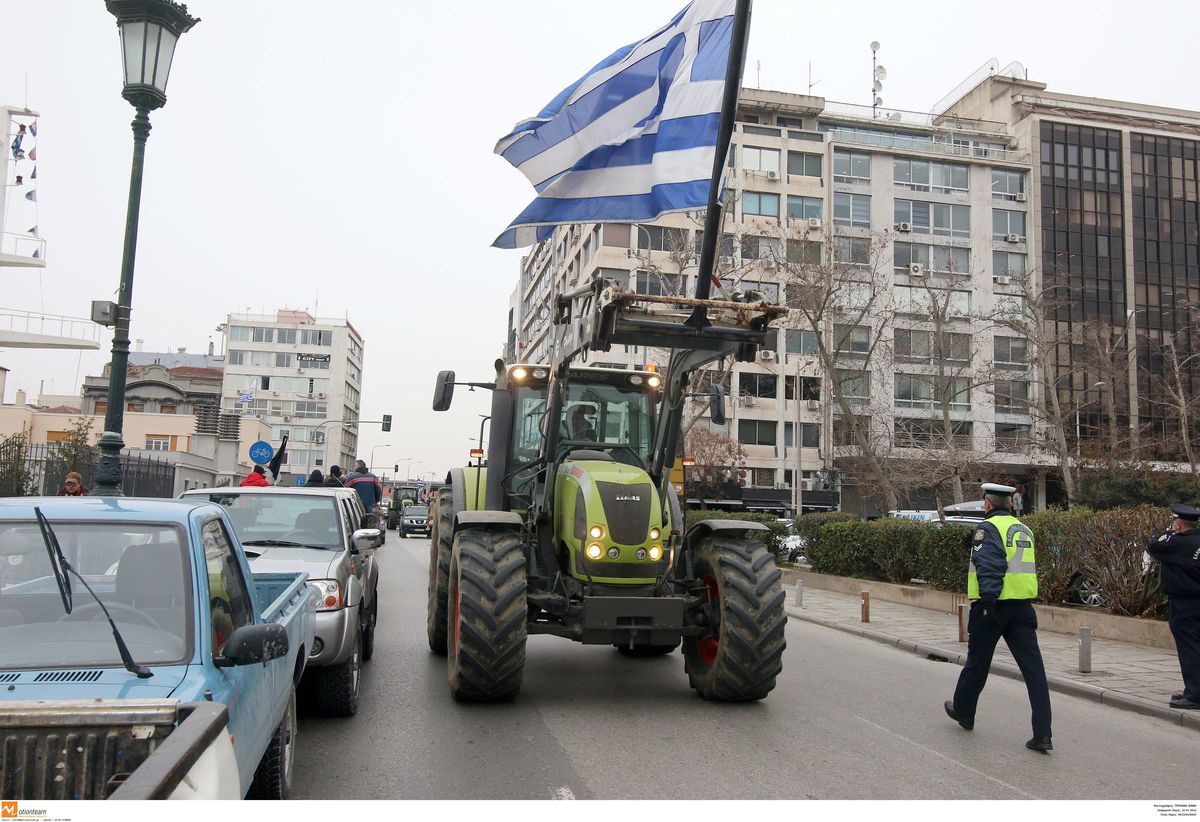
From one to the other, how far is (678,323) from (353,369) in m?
122

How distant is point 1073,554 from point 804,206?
48982mm

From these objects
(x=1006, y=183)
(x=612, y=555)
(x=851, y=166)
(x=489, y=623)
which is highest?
(x=851, y=166)

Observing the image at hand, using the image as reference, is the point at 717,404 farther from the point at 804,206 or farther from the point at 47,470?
the point at 804,206

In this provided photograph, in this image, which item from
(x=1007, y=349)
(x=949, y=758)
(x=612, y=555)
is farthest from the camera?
(x=1007, y=349)

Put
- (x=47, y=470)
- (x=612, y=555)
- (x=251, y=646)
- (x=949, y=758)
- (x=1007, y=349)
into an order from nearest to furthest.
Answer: (x=251, y=646) < (x=949, y=758) < (x=612, y=555) < (x=47, y=470) < (x=1007, y=349)

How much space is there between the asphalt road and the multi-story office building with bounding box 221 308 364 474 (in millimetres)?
106314

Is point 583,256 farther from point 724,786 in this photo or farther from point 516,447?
point 724,786

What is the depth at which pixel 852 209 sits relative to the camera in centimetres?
5981

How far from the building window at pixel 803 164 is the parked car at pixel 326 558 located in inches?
2146

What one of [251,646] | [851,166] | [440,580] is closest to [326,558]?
[440,580]

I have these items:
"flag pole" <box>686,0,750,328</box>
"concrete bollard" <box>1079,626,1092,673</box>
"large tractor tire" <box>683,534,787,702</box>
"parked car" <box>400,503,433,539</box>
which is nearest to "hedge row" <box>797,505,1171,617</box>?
"concrete bollard" <box>1079,626,1092,673</box>

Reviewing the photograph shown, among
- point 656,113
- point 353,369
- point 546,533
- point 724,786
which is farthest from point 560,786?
point 353,369

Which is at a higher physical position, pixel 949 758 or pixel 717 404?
pixel 717 404

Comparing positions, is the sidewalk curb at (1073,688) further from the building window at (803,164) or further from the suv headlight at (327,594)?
the building window at (803,164)
